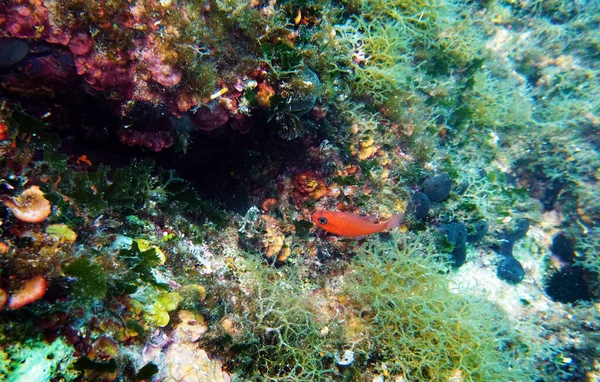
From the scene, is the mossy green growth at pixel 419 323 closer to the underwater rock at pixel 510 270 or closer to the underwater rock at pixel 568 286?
the underwater rock at pixel 510 270

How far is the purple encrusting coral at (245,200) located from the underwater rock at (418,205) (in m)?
0.04

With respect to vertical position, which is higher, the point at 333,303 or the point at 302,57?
the point at 302,57

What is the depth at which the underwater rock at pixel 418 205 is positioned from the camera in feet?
16.5

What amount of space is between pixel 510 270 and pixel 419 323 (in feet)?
15.7

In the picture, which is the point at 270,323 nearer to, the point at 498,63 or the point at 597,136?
the point at 498,63

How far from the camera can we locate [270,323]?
3.18 metres

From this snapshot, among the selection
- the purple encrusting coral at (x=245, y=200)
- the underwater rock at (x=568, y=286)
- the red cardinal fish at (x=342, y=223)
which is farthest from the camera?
the underwater rock at (x=568, y=286)

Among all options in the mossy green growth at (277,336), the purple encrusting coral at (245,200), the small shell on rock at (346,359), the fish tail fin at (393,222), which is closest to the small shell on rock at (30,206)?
the purple encrusting coral at (245,200)

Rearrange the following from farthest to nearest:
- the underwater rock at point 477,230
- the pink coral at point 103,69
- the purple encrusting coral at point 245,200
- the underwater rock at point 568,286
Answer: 1. the underwater rock at point 568,286
2. the underwater rock at point 477,230
3. the pink coral at point 103,69
4. the purple encrusting coral at point 245,200

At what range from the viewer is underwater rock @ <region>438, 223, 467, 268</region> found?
17.5 feet

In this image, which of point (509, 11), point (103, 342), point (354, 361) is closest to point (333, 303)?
point (354, 361)

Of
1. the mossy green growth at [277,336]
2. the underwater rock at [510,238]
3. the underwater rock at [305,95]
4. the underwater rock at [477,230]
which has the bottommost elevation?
the underwater rock at [510,238]

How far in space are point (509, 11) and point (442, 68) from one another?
17.0 ft

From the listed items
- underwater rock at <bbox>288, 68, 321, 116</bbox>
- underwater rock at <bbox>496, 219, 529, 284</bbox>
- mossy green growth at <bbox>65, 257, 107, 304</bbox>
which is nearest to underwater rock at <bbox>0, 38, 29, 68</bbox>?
mossy green growth at <bbox>65, 257, 107, 304</bbox>
